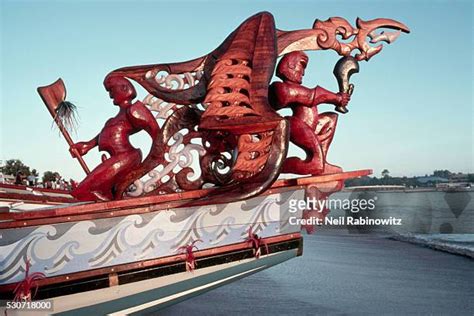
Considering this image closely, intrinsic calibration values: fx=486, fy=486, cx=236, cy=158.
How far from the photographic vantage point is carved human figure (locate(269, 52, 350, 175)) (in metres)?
4.11

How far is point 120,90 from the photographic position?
4188 mm

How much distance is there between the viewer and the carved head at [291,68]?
13.7ft

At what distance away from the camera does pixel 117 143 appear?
13.5 feet

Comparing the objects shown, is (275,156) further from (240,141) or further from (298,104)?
(298,104)

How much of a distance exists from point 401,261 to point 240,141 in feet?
38.7

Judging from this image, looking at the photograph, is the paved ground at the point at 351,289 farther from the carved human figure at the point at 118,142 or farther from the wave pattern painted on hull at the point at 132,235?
the carved human figure at the point at 118,142

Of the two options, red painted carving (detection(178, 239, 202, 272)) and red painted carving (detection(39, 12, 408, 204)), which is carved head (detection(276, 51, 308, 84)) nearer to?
red painted carving (detection(39, 12, 408, 204))

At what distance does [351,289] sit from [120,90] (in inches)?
285

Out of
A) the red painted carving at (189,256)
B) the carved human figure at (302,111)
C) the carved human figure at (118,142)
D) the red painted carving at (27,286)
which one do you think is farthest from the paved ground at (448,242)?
the red painted carving at (27,286)

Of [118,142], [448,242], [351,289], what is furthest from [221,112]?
[448,242]

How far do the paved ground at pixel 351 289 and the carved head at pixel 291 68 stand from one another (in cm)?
481

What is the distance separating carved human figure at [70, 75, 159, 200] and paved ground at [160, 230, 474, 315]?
429cm

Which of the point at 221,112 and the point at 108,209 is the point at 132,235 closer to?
the point at 108,209

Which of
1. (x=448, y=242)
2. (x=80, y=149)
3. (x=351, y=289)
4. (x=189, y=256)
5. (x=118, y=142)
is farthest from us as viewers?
(x=448, y=242)
